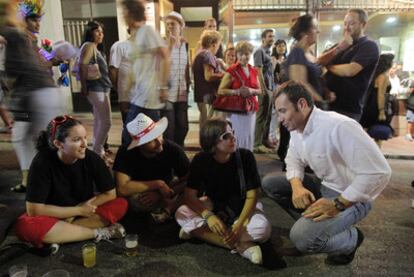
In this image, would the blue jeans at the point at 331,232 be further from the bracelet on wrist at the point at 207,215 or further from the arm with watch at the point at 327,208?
the bracelet on wrist at the point at 207,215

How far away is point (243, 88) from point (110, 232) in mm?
2162

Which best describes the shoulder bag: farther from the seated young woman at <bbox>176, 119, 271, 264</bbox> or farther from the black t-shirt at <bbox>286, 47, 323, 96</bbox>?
the seated young woman at <bbox>176, 119, 271, 264</bbox>

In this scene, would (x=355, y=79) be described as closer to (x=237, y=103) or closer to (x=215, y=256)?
(x=237, y=103)

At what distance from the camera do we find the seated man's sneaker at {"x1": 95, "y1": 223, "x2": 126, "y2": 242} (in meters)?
2.88

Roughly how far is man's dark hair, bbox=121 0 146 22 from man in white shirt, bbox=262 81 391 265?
1552 millimetres

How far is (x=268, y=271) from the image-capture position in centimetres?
247

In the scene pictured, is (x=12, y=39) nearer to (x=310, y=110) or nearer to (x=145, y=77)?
(x=145, y=77)

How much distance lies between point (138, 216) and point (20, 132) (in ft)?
4.14

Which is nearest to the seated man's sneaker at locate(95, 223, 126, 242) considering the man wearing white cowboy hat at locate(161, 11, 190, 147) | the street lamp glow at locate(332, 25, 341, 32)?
the man wearing white cowboy hat at locate(161, 11, 190, 147)

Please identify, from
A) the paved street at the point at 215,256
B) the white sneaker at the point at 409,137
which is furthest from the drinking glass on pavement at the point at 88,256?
the white sneaker at the point at 409,137

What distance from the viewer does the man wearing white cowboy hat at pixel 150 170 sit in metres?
3.00

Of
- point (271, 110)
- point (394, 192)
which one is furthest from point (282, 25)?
point (394, 192)

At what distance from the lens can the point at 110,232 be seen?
Answer: 2.91 m

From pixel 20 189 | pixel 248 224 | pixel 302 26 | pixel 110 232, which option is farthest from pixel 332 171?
pixel 20 189
